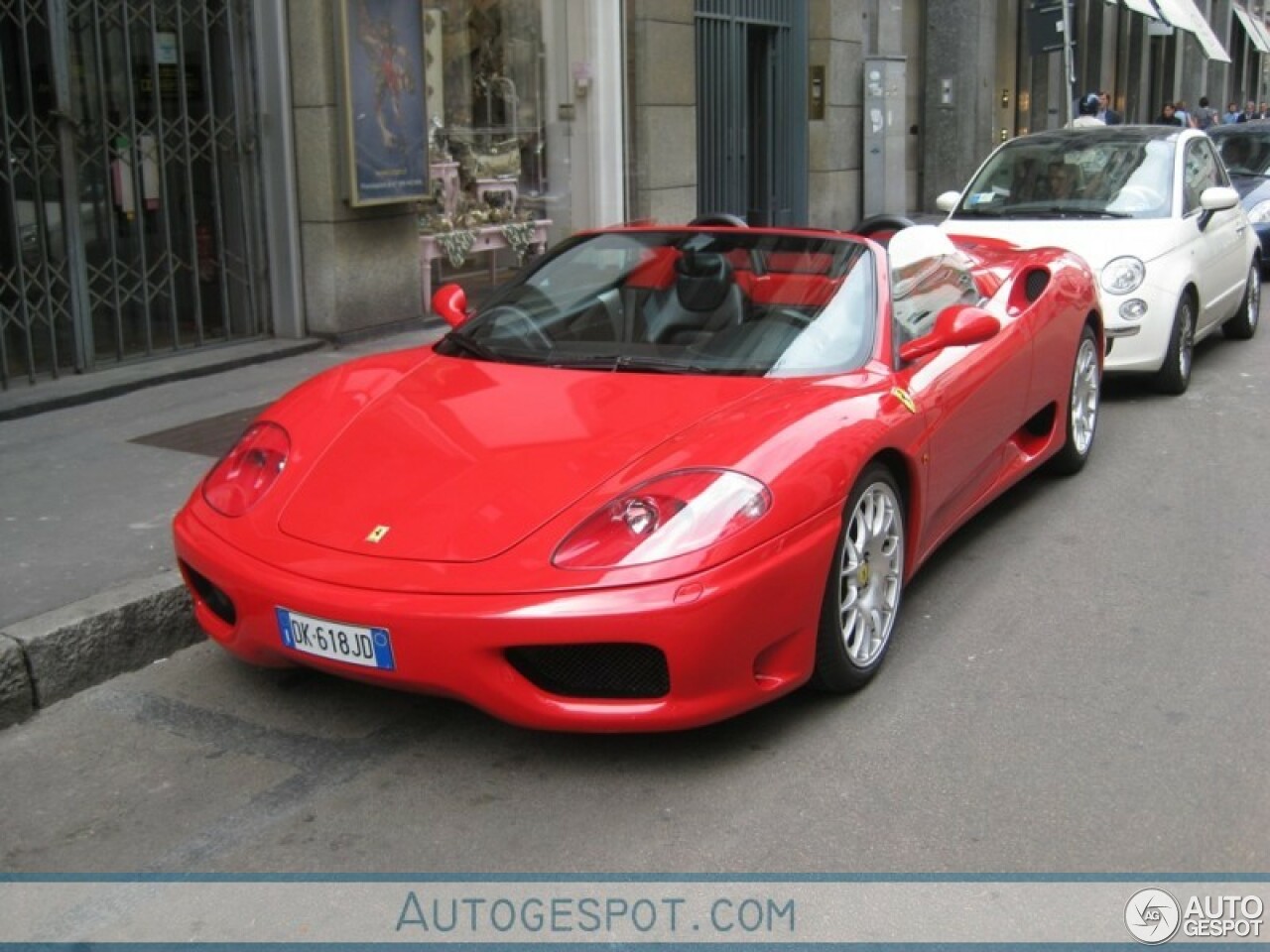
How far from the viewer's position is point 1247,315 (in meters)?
10.5

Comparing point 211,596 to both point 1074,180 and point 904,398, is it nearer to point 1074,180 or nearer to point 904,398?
A: point 904,398

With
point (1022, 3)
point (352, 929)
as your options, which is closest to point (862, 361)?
point (352, 929)

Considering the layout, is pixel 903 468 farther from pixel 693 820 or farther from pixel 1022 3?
pixel 1022 3

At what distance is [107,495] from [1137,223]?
5980mm

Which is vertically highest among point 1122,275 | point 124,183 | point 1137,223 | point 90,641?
point 124,183

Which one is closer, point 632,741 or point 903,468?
point 632,741

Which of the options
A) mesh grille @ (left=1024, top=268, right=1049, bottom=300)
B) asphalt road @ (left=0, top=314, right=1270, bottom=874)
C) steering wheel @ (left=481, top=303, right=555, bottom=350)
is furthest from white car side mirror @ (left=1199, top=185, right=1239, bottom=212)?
steering wheel @ (left=481, top=303, right=555, bottom=350)

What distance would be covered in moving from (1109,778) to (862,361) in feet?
5.08

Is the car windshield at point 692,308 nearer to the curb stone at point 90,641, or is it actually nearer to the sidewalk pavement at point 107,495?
the curb stone at point 90,641

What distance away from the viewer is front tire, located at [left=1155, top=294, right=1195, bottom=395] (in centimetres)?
830

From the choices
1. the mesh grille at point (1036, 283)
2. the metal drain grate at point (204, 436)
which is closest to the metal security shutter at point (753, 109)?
the metal drain grate at point (204, 436)

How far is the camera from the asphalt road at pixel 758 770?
3355 mm

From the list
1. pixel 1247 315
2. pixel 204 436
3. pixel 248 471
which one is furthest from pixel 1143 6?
pixel 248 471

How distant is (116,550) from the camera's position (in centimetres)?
522
